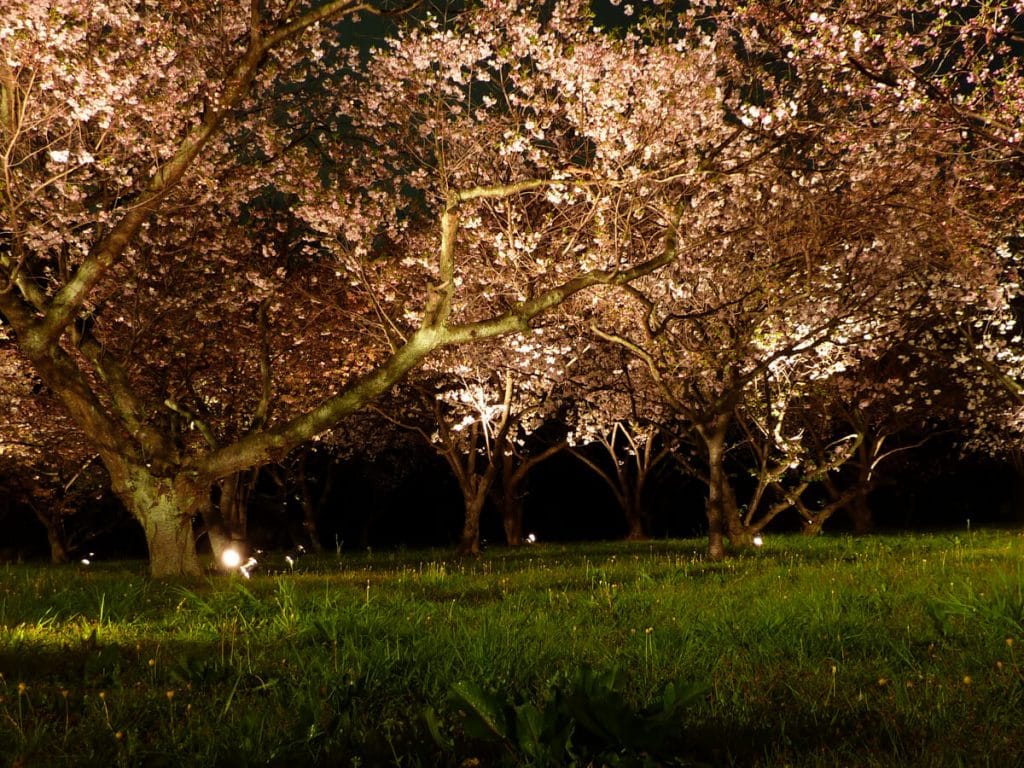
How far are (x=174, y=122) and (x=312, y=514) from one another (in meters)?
24.9

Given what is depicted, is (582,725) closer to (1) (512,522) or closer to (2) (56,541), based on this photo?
(1) (512,522)

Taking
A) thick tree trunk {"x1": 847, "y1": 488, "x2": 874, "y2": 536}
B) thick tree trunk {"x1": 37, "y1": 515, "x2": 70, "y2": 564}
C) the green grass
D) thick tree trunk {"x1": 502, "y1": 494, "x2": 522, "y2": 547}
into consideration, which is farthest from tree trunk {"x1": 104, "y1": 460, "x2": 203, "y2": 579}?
thick tree trunk {"x1": 37, "y1": 515, "x2": 70, "y2": 564}

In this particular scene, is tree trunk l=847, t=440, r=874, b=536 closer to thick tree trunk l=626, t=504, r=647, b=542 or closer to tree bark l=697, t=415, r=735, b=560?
thick tree trunk l=626, t=504, r=647, b=542

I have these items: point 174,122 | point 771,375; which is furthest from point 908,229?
point 174,122

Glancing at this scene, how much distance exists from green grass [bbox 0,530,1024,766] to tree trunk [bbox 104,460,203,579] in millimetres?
3272

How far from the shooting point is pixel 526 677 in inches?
194

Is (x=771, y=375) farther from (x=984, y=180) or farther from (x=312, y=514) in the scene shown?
(x=312, y=514)

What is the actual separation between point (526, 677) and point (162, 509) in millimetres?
9414

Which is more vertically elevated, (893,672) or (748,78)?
(748,78)

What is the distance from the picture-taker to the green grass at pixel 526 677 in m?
3.57

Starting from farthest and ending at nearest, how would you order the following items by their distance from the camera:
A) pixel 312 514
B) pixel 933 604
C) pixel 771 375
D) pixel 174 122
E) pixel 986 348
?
1. pixel 312 514
2. pixel 986 348
3. pixel 771 375
4. pixel 174 122
5. pixel 933 604

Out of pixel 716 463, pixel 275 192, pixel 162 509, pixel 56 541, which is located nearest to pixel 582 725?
pixel 162 509

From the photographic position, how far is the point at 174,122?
13.3m

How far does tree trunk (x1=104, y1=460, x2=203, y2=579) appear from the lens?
490 inches
